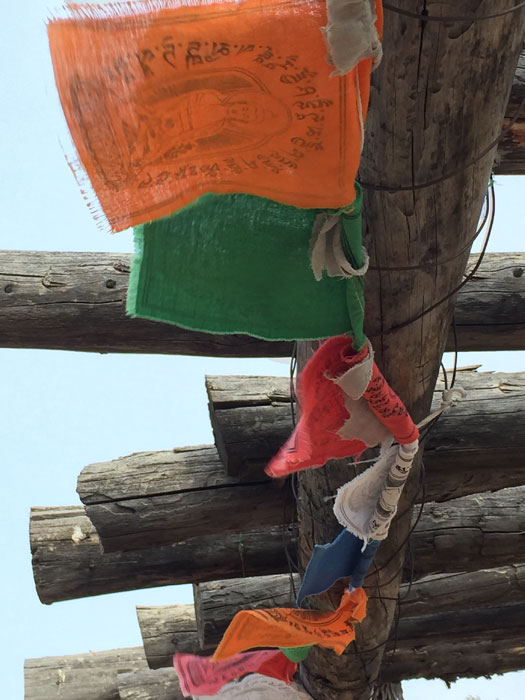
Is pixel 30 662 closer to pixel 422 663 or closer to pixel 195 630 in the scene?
pixel 195 630

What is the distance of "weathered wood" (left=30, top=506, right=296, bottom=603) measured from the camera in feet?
9.45

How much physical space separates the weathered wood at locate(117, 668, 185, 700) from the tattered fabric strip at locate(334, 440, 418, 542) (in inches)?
77.0

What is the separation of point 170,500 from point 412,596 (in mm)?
1181

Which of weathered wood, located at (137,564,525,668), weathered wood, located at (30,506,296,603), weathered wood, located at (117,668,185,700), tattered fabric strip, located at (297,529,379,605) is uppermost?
tattered fabric strip, located at (297,529,379,605)

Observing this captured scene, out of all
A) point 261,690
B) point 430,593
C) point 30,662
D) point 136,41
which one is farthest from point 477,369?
point 30,662

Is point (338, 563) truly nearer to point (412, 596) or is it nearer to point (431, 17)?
point (412, 596)

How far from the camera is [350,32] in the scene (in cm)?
115

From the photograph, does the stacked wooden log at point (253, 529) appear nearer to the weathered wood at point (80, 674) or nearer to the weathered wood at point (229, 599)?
the weathered wood at point (229, 599)

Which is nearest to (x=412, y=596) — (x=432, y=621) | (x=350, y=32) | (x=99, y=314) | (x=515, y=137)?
(x=432, y=621)

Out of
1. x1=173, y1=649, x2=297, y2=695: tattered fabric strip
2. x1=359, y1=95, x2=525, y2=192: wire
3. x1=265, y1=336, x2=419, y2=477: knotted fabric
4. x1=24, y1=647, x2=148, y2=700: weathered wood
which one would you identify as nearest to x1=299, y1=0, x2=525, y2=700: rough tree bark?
x1=359, y1=95, x2=525, y2=192: wire

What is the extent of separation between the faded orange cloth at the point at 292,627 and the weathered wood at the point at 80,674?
188 cm

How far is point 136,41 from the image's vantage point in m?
1.12

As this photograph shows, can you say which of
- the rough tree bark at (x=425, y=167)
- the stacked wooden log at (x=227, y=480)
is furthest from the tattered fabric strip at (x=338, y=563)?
the rough tree bark at (x=425, y=167)

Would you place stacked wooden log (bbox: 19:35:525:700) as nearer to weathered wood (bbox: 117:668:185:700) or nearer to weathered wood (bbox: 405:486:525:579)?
weathered wood (bbox: 405:486:525:579)
